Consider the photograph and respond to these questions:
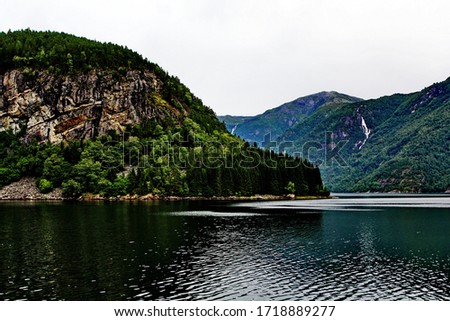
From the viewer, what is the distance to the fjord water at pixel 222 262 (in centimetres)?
3931

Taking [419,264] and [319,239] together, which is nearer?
[419,264]

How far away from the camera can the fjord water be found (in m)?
39.3

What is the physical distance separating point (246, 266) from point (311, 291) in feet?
36.7

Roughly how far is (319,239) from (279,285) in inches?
1219

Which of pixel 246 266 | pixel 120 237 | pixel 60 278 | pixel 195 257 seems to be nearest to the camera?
pixel 60 278

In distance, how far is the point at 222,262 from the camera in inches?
2037
